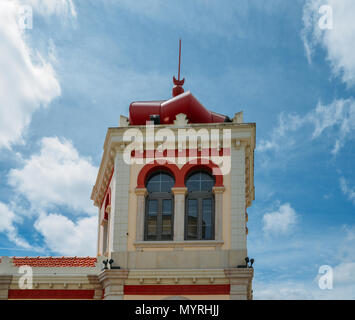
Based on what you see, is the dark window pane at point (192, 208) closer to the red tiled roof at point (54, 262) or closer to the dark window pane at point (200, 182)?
the dark window pane at point (200, 182)

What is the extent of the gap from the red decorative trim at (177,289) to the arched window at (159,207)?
2030mm

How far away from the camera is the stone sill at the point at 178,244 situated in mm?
22312

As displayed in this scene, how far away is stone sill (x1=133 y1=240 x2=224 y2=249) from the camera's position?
22.3 m

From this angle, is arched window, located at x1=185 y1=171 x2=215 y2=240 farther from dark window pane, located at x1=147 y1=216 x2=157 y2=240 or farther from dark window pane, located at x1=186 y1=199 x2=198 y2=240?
dark window pane, located at x1=147 y1=216 x2=157 y2=240

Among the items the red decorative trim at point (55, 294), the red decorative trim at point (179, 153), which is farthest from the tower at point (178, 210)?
the red decorative trim at point (55, 294)

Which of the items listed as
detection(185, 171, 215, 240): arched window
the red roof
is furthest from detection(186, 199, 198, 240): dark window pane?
the red roof

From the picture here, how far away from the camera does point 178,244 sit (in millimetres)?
22500

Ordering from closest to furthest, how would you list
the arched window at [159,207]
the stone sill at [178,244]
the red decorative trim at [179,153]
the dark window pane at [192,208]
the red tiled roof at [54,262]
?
the stone sill at [178,244], the arched window at [159,207], the dark window pane at [192,208], the red decorative trim at [179,153], the red tiled roof at [54,262]

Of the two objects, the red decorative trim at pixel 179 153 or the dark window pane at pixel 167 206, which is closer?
the dark window pane at pixel 167 206

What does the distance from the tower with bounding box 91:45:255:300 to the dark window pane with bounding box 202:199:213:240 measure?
4 cm

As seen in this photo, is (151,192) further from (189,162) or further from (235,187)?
(235,187)

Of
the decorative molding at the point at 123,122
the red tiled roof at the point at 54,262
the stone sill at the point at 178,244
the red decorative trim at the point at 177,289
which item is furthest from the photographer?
the decorative molding at the point at 123,122

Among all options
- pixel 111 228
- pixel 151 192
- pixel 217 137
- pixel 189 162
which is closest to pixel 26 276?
pixel 111 228

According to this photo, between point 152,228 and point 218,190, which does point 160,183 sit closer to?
point 152,228
